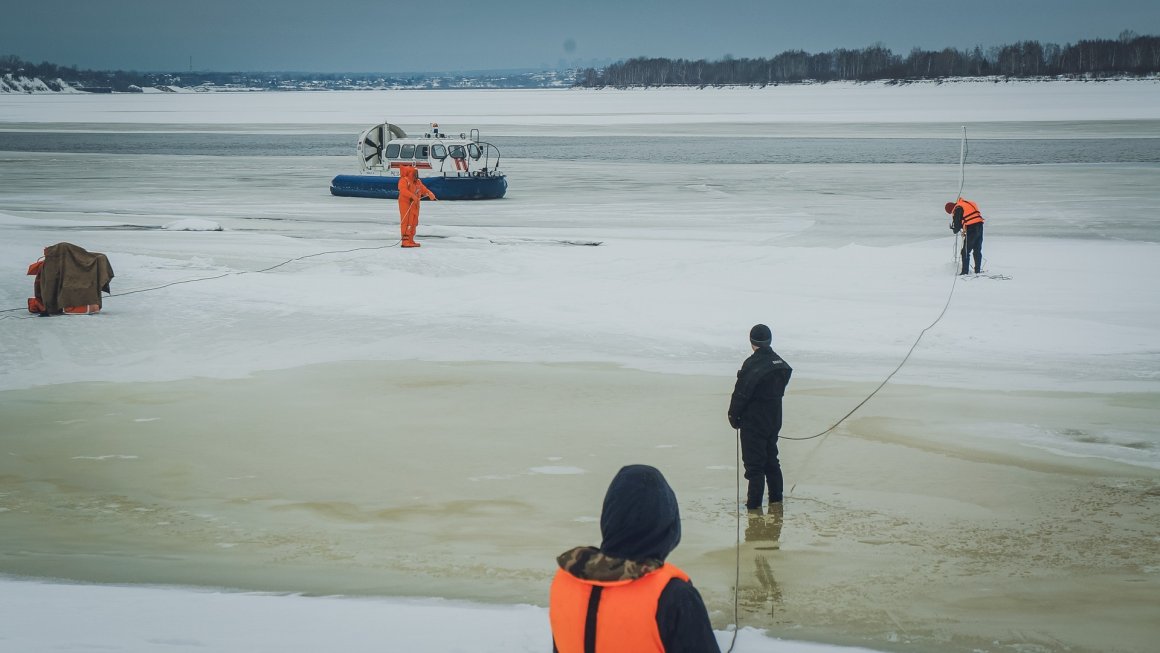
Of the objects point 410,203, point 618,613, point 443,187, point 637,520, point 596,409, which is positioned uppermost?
point 637,520

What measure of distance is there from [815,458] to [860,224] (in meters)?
11.9

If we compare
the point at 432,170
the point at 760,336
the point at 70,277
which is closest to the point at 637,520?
the point at 760,336

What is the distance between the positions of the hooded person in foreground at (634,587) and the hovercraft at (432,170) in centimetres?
2133

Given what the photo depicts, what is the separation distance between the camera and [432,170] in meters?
24.7

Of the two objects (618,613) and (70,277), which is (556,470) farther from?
(70,277)

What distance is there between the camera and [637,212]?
20125 mm

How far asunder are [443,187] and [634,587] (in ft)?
73.2

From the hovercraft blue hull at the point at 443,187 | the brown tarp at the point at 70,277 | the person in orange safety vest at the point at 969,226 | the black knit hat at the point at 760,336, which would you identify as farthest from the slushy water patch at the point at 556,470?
the hovercraft blue hull at the point at 443,187

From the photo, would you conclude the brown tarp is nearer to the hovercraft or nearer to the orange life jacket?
the orange life jacket

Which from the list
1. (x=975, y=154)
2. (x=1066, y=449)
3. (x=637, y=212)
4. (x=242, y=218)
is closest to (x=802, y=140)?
(x=975, y=154)

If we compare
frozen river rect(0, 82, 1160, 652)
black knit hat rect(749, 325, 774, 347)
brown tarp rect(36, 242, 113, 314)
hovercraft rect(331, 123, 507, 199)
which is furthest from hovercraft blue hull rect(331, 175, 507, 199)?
black knit hat rect(749, 325, 774, 347)

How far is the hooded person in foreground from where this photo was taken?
6.63ft

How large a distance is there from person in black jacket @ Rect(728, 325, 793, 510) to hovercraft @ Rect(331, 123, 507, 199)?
18.1m

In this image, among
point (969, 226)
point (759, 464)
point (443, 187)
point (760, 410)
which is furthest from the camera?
point (443, 187)
